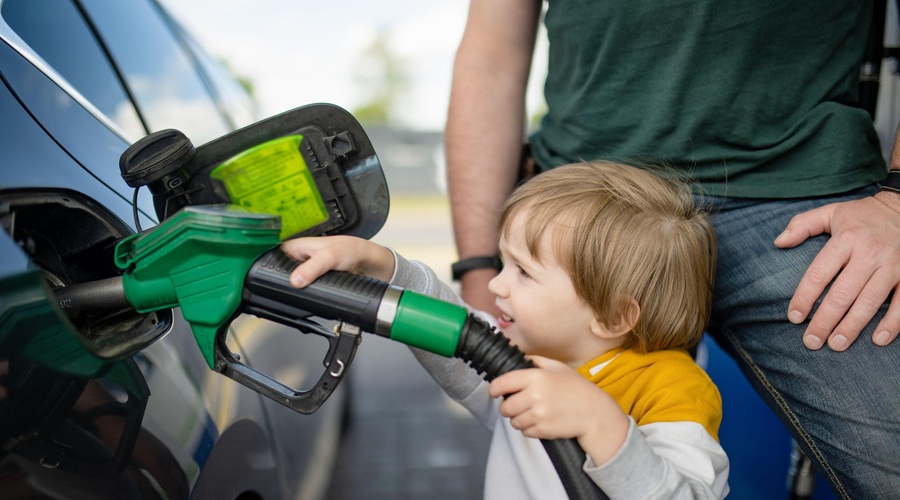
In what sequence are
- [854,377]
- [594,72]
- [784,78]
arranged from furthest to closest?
[594,72] → [784,78] → [854,377]

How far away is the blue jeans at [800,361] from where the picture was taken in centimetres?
133

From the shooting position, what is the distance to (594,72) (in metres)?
1.73

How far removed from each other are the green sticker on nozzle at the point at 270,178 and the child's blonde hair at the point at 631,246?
543mm

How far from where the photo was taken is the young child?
4.48 ft

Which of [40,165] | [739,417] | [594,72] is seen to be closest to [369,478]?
[739,417]

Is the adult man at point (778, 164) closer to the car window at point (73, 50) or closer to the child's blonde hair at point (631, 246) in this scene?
the child's blonde hair at point (631, 246)

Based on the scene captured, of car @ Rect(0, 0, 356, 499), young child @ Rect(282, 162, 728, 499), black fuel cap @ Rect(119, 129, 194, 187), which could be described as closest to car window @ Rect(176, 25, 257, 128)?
car @ Rect(0, 0, 356, 499)

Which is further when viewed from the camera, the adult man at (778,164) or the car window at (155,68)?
the car window at (155,68)

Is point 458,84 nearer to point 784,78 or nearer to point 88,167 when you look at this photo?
point 784,78

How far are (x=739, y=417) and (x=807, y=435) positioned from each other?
53cm

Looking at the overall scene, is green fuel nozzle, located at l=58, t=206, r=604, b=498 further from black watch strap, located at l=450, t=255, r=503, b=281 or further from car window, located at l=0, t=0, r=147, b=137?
black watch strap, located at l=450, t=255, r=503, b=281

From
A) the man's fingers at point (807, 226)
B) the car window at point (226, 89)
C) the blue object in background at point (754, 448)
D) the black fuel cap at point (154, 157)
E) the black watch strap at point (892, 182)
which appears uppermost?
the black fuel cap at point (154, 157)

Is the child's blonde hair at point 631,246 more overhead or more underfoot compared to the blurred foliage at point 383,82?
more overhead

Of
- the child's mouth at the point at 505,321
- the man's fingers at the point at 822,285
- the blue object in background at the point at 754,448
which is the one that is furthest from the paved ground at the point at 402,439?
the man's fingers at the point at 822,285
